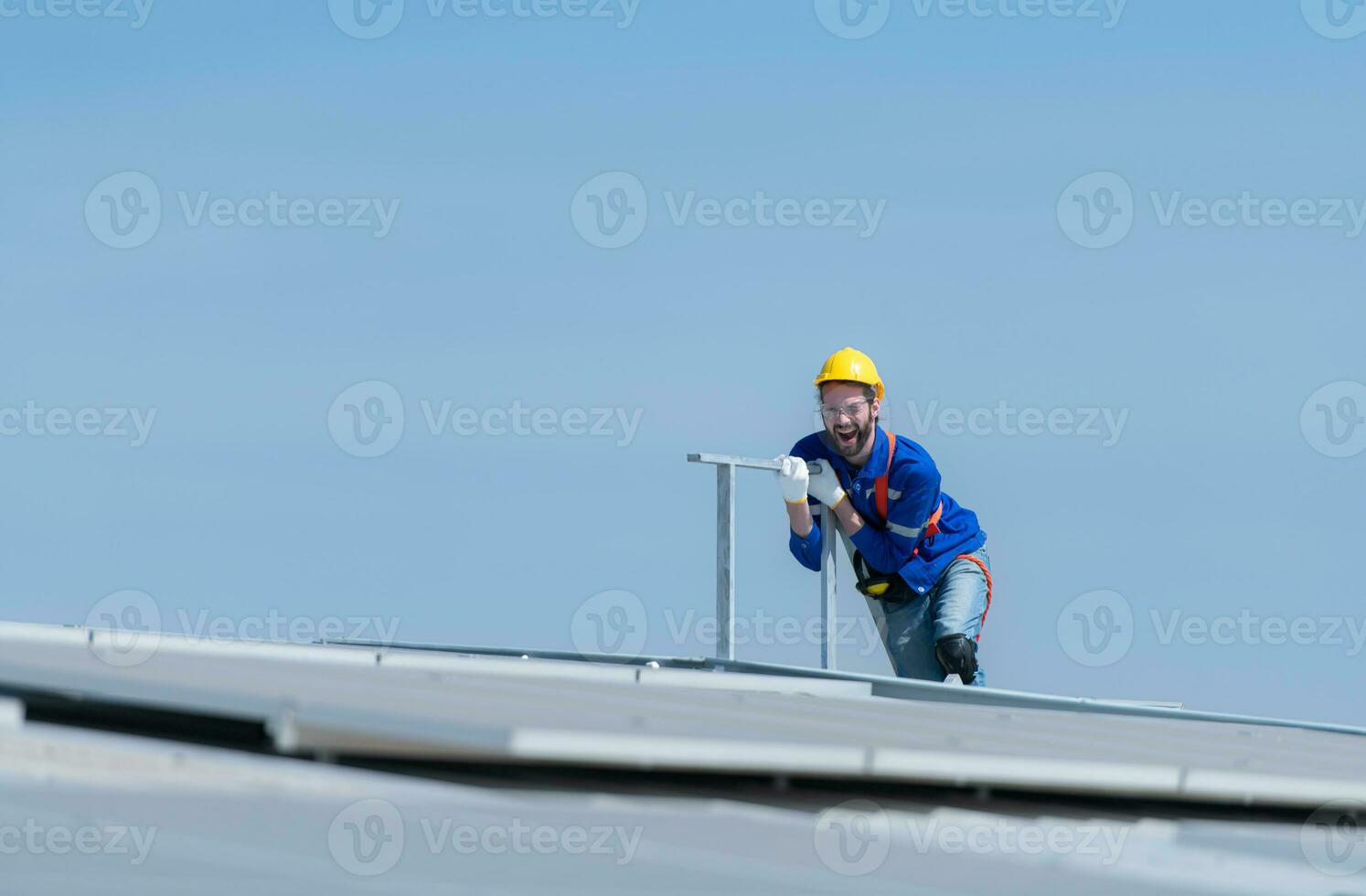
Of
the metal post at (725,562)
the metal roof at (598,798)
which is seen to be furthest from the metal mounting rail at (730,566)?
the metal roof at (598,798)

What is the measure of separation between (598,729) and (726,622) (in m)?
6.32

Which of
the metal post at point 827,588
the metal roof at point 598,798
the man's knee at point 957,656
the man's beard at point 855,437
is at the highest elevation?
the man's beard at point 855,437

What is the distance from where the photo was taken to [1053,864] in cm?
424

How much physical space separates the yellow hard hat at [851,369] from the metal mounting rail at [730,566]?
0.58 meters

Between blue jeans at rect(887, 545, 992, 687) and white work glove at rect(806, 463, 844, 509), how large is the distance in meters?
0.95

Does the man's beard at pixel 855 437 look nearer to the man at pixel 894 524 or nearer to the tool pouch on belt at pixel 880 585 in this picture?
the man at pixel 894 524

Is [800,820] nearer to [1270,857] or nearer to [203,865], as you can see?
[1270,857]

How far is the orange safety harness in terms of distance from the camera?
11.1 meters

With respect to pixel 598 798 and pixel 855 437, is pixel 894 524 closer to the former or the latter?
pixel 855 437

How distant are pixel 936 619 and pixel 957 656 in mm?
297

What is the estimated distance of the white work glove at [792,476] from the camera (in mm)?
11025

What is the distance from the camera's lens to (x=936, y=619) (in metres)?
11.4

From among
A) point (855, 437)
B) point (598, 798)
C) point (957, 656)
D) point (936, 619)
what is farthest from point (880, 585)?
point (598, 798)

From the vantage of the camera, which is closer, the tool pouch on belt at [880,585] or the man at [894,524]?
the man at [894,524]
